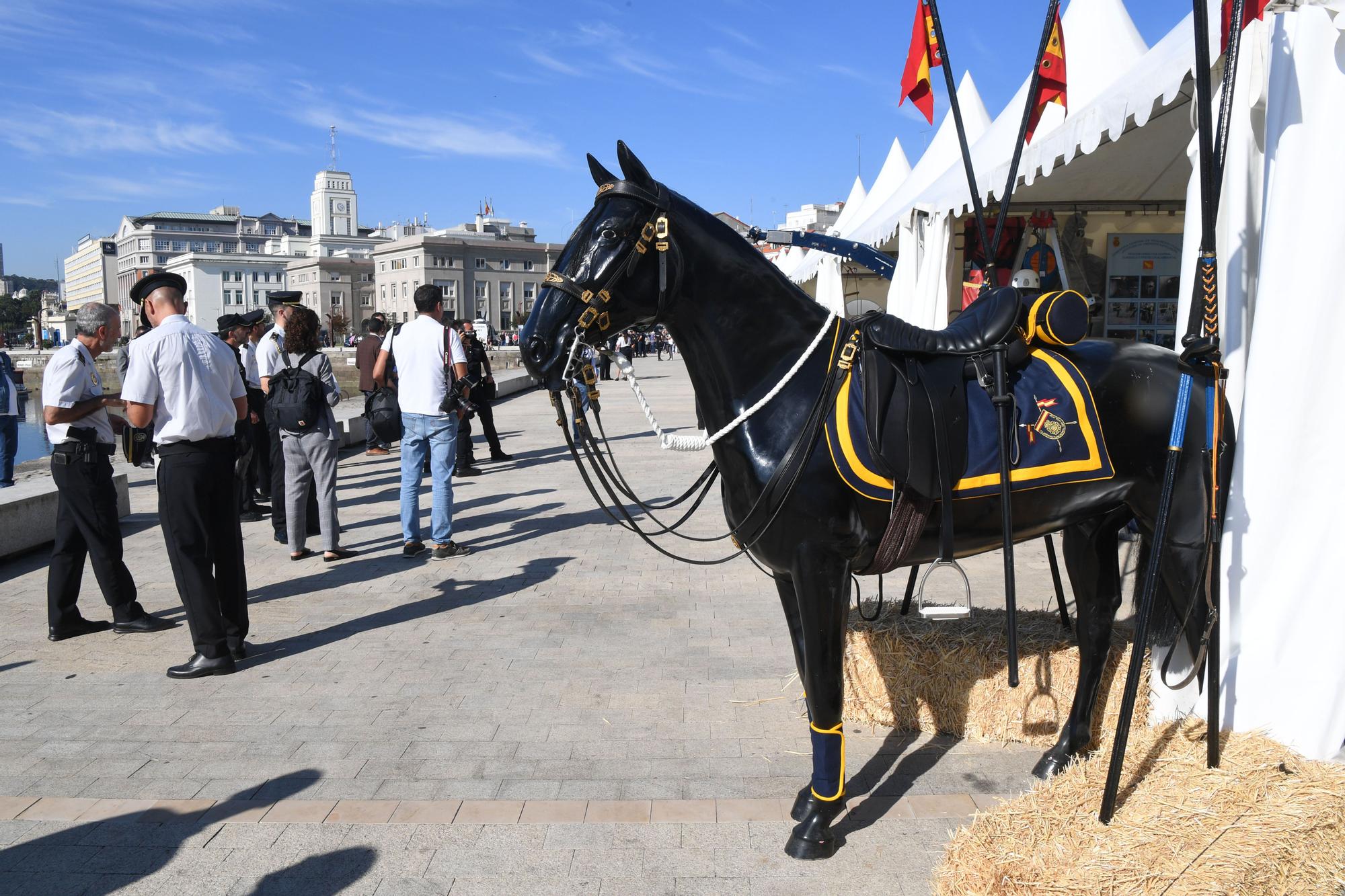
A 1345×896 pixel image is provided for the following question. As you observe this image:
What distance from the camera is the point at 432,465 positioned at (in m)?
7.49

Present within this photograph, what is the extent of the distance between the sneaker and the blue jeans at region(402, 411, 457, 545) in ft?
0.14

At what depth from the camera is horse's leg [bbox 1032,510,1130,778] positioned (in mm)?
3891

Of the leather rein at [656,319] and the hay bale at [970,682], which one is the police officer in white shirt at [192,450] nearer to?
the leather rein at [656,319]

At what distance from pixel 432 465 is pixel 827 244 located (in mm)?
3535

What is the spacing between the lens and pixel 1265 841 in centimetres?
273

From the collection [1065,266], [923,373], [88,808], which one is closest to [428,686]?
[88,808]

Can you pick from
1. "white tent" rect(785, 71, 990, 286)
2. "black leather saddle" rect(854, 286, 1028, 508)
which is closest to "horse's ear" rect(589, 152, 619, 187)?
"black leather saddle" rect(854, 286, 1028, 508)

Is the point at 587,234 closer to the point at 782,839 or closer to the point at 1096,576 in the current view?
the point at 782,839

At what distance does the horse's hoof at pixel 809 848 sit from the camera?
3238 millimetres

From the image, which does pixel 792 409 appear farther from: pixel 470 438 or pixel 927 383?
pixel 470 438

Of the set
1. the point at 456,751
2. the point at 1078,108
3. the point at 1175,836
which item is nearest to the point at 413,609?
the point at 456,751

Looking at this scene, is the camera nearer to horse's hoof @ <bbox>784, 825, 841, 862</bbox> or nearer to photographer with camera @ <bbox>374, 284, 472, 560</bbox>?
photographer with camera @ <bbox>374, 284, 472, 560</bbox>

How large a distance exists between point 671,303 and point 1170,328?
880 cm

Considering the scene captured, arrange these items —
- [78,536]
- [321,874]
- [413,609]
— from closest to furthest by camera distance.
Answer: [321,874] < [78,536] < [413,609]
